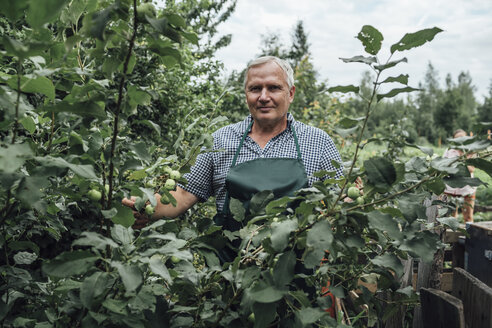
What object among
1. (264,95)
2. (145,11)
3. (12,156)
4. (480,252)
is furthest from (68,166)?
(480,252)

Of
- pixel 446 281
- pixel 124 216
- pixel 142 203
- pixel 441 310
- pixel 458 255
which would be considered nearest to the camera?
pixel 124 216

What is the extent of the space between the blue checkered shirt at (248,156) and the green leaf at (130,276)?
1331mm

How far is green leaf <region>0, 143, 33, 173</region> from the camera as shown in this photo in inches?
26.2

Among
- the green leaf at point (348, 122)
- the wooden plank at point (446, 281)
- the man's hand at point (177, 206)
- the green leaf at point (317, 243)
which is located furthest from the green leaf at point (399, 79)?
the wooden plank at point (446, 281)

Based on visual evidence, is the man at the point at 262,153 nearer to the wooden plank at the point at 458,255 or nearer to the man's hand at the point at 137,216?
the man's hand at the point at 137,216

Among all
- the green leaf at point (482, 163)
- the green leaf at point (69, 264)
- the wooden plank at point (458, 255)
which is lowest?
the wooden plank at point (458, 255)

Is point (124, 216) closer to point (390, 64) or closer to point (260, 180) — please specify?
point (390, 64)

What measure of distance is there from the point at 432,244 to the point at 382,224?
190 millimetres

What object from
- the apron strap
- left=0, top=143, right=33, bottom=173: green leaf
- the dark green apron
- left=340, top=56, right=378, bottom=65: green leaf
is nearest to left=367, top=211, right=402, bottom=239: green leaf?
left=340, top=56, right=378, bottom=65: green leaf

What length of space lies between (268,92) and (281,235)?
1.44 metres

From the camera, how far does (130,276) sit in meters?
0.78

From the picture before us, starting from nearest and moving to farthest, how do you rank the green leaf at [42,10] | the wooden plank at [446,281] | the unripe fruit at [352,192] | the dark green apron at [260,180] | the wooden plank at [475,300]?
the green leaf at [42,10]
the unripe fruit at [352,192]
the wooden plank at [475,300]
the dark green apron at [260,180]
the wooden plank at [446,281]

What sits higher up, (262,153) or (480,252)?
(262,153)

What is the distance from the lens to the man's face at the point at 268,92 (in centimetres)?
220
